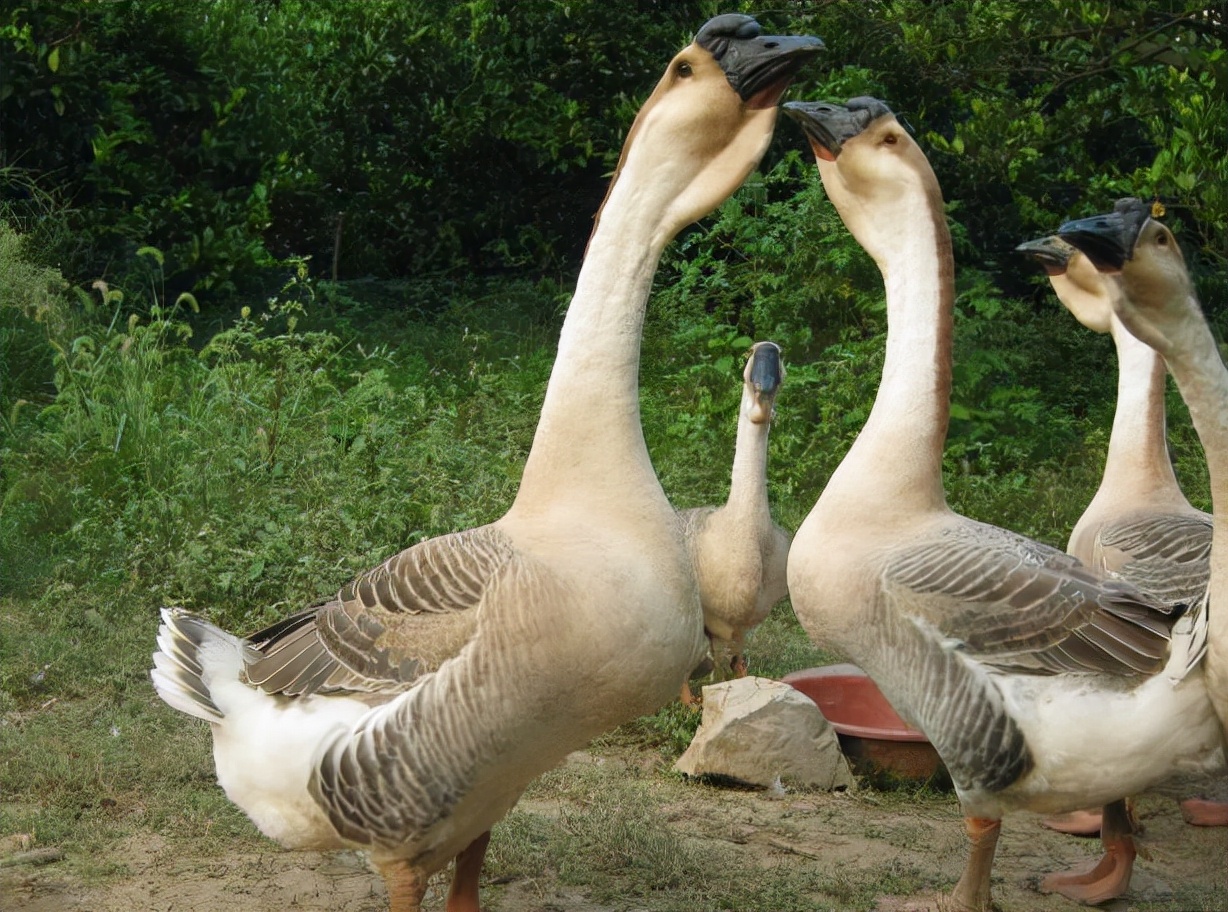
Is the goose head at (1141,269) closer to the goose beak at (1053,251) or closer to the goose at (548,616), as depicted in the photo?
the goose at (548,616)

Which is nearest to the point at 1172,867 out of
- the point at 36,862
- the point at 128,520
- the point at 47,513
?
the point at 36,862

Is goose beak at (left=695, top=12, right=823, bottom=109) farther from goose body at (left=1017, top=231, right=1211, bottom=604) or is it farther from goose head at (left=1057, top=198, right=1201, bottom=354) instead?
goose body at (left=1017, top=231, right=1211, bottom=604)

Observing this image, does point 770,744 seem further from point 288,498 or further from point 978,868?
point 288,498

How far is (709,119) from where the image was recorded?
2.86 meters

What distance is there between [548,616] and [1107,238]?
58.5 inches

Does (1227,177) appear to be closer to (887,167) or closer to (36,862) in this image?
(887,167)

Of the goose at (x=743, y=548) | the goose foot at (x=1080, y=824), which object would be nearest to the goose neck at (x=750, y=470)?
the goose at (x=743, y=548)

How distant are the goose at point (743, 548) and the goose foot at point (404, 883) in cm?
236

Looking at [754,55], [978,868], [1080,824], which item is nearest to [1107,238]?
[754,55]

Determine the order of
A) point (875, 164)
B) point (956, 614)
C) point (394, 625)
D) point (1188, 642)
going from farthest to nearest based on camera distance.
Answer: point (875, 164)
point (956, 614)
point (1188, 642)
point (394, 625)

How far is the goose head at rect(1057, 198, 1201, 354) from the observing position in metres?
2.75

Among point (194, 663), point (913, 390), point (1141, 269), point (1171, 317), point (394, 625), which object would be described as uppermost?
point (1141, 269)

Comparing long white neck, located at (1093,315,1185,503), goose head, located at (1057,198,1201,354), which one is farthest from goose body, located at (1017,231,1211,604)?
goose head, located at (1057,198,1201,354)

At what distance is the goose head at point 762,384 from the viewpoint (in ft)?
19.0
